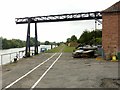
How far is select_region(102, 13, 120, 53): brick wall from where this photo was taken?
34.2m

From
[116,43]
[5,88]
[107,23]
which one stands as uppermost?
[107,23]

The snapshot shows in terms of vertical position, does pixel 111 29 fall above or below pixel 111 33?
above

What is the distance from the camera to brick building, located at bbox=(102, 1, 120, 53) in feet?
112

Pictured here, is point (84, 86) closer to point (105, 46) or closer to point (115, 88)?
point (115, 88)

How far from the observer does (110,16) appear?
34750 millimetres

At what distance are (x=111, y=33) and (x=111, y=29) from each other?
499mm

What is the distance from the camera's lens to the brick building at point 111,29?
34156mm

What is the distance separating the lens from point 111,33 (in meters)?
34.7

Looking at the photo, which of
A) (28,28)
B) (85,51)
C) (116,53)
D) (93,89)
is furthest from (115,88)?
(28,28)

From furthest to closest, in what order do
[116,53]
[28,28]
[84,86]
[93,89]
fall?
[28,28], [116,53], [84,86], [93,89]

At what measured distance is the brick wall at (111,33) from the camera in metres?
34.2

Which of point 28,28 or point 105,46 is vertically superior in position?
point 28,28

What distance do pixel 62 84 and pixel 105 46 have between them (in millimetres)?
22107

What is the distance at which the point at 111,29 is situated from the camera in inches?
1368
